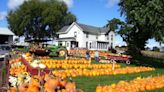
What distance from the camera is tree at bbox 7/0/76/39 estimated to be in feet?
349

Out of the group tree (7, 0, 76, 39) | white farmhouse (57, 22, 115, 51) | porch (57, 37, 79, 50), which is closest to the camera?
porch (57, 37, 79, 50)

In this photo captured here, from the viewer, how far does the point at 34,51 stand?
34781 mm

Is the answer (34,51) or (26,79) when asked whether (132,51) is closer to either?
(34,51)

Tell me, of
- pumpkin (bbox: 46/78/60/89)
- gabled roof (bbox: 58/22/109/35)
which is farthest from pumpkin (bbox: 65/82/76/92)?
gabled roof (bbox: 58/22/109/35)

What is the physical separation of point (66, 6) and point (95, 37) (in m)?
26.2

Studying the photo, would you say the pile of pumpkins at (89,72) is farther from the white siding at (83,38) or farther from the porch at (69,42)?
the white siding at (83,38)

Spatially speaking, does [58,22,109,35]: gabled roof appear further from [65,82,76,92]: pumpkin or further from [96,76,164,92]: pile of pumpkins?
[65,82,76,92]: pumpkin

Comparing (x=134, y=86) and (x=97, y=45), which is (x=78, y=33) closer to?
(x=97, y=45)

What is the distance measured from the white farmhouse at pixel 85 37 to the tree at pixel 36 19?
47.1ft

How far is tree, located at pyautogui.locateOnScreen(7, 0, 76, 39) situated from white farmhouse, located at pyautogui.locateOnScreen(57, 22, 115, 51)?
1435 cm

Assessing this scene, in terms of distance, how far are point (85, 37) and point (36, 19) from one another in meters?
25.8

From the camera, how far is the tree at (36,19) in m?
106

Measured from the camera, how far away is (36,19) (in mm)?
108938

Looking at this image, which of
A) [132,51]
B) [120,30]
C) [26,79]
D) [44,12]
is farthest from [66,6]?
[26,79]
